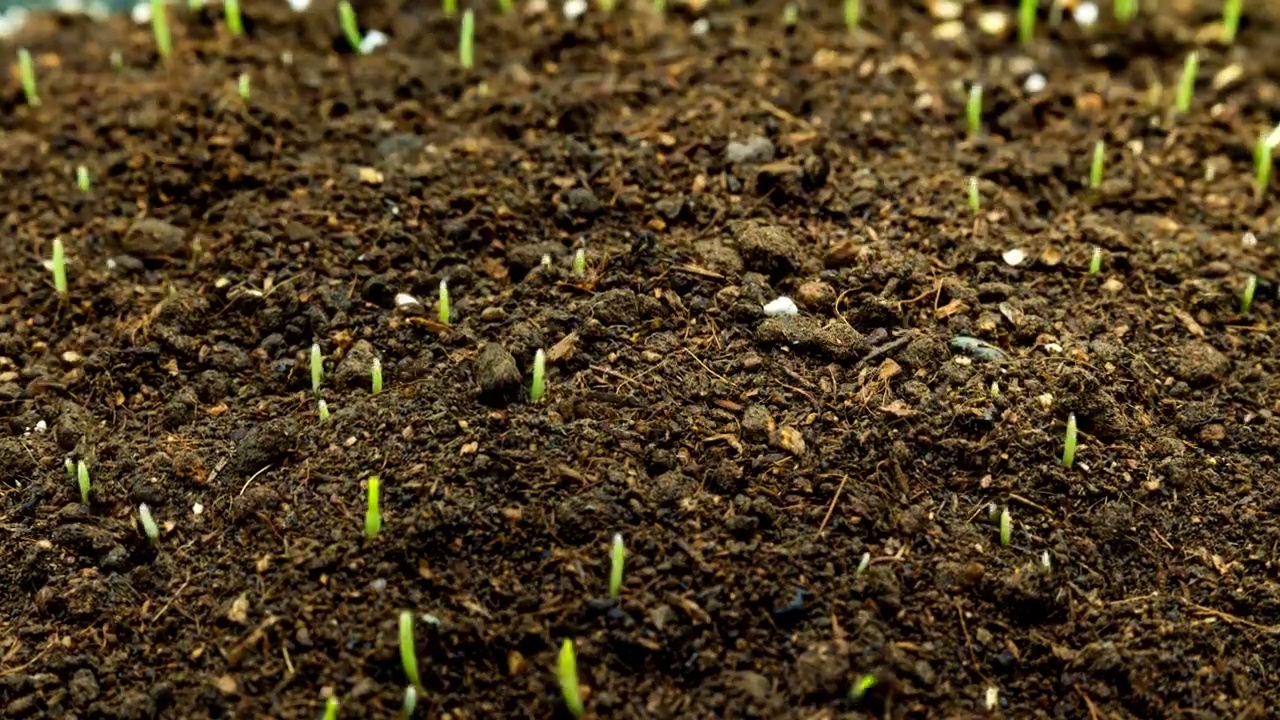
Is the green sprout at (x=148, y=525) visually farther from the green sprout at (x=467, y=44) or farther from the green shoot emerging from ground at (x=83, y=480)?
the green sprout at (x=467, y=44)

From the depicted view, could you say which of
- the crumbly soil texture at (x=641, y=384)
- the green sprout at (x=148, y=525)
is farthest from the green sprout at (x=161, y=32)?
the green sprout at (x=148, y=525)

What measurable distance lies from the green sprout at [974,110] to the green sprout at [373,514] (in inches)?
54.1

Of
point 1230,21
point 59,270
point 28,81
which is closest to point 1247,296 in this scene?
point 1230,21

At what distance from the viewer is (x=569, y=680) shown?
1540 mm

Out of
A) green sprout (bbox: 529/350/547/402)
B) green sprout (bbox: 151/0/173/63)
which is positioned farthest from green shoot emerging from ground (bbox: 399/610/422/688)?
green sprout (bbox: 151/0/173/63)

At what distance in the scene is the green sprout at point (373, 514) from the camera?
5.55ft

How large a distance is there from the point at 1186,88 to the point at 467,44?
143cm

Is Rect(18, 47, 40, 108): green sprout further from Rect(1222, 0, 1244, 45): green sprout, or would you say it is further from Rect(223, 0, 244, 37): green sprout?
Rect(1222, 0, 1244, 45): green sprout

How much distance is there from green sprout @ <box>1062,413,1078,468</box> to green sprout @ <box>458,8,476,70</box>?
139cm

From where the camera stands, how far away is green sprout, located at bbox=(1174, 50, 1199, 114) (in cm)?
252

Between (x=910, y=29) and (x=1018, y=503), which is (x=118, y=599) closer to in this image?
(x=1018, y=503)

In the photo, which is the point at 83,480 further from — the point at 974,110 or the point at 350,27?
the point at 974,110

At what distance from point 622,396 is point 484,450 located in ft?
0.71

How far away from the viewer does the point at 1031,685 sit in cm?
165
